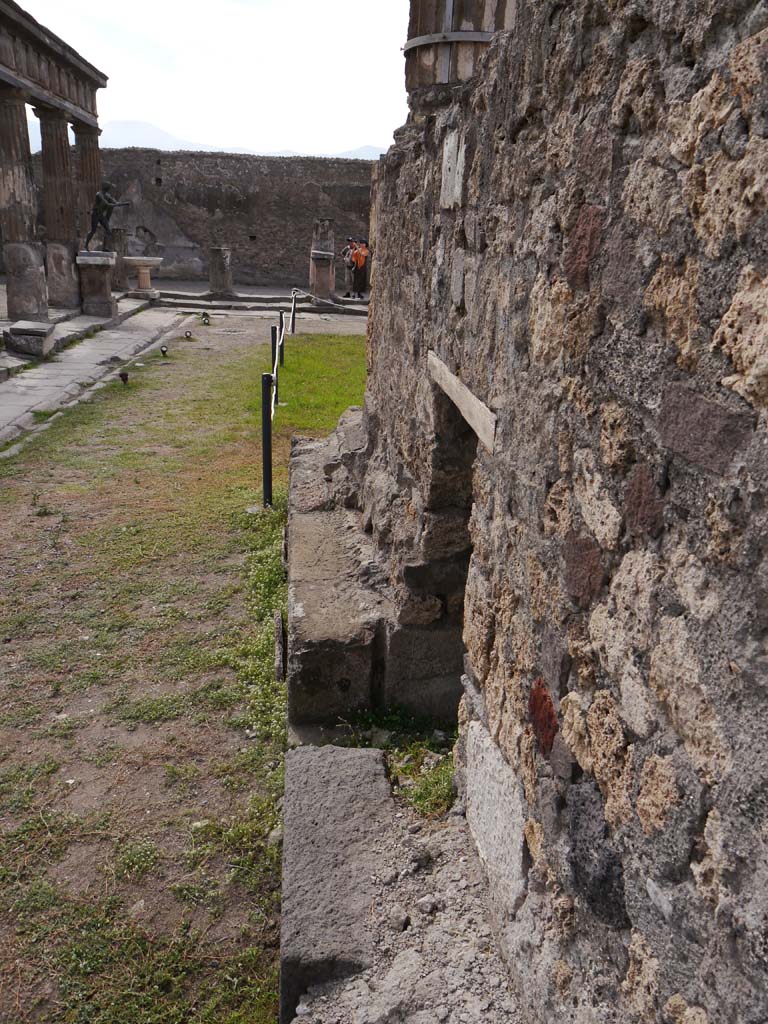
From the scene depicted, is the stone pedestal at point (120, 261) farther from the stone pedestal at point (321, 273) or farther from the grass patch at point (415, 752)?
the grass patch at point (415, 752)

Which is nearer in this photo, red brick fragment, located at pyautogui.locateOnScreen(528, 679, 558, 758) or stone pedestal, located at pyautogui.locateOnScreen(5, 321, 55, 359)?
red brick fragment, located at pyautogui.locateOnScreen(528, 679, 558, 758)

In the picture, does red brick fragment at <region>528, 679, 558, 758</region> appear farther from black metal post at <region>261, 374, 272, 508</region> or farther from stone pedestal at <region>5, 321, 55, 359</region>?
stone pedestal at <region>5, 321, 55, 359</region>

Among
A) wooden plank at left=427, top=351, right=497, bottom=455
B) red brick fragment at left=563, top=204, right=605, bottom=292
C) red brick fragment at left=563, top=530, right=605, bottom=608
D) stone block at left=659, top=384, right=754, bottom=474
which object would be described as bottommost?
red brick fragment at left=563, top=530, right=605, bottom=608

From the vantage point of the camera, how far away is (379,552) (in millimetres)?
4234

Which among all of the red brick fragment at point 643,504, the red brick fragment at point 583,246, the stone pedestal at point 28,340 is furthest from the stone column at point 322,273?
the red brick fragment at point 643,504

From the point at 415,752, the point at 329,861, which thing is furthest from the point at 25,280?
the point at 329,861

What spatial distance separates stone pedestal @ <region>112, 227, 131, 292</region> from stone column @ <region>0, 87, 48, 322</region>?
5.33 m

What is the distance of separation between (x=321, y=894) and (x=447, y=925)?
0.39 meters

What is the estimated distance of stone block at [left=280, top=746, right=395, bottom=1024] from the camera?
2225 mm

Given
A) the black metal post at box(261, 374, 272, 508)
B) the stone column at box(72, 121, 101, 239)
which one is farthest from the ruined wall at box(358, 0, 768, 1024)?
the stone column at box(72, 121, 101, 239)

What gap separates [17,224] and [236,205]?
40.0 ft

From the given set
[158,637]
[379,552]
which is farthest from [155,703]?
[379,552]

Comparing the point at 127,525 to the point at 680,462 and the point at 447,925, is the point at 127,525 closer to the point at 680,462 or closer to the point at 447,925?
the point at 447,925

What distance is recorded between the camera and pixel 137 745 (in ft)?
12.4
